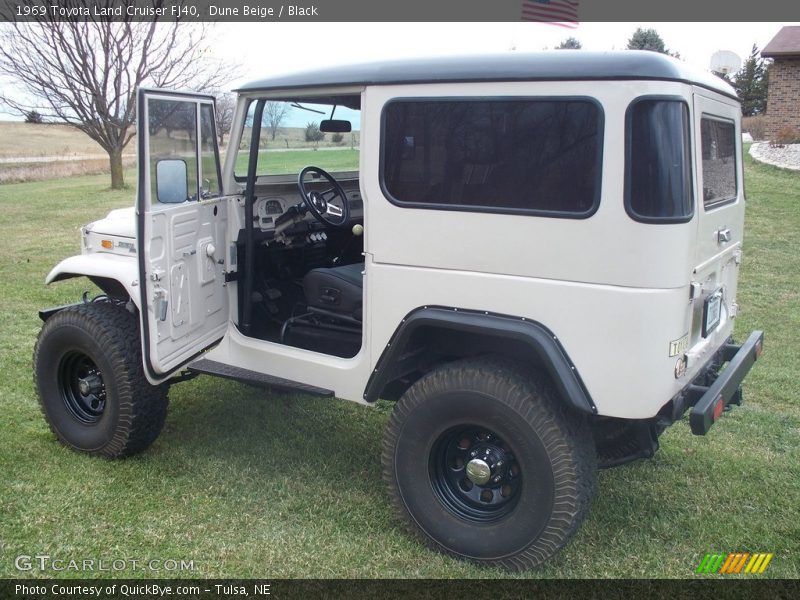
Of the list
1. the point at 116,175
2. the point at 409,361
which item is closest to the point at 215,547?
the point at 409,361

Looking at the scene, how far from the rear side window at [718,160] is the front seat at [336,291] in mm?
1721

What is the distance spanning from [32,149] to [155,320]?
34.2 meters

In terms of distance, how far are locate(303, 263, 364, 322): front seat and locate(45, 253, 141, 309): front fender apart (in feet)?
2.93

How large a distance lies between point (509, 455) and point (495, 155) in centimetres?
129

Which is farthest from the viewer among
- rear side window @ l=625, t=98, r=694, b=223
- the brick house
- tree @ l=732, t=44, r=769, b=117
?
tree @ l=732, t=44, r=769, b=117

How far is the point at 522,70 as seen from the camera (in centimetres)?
286

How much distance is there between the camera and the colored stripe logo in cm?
318

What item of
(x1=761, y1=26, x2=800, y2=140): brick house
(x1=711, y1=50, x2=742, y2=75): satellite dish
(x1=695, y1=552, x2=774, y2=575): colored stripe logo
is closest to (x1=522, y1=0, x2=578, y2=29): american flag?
(x1=711, y1=50, x2=742, y2=75): satellite dish

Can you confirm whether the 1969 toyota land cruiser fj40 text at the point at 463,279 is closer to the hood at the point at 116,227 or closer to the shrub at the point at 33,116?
the hood at the point at 116,227

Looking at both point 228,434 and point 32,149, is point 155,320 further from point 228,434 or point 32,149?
point 32,149

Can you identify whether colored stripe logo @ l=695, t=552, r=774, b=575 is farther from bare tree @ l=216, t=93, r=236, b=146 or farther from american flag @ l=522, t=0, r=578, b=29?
american flag @ l=522, t=0, r=578, b=29

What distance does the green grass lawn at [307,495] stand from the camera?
3234 millimetres

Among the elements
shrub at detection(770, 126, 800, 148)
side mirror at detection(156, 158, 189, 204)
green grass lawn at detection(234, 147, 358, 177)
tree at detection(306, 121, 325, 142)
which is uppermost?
shrub at detection(770, 126, 800, 148)

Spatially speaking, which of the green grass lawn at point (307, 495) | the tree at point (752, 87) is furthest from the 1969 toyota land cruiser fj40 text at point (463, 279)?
the tree at point (752, 87)
